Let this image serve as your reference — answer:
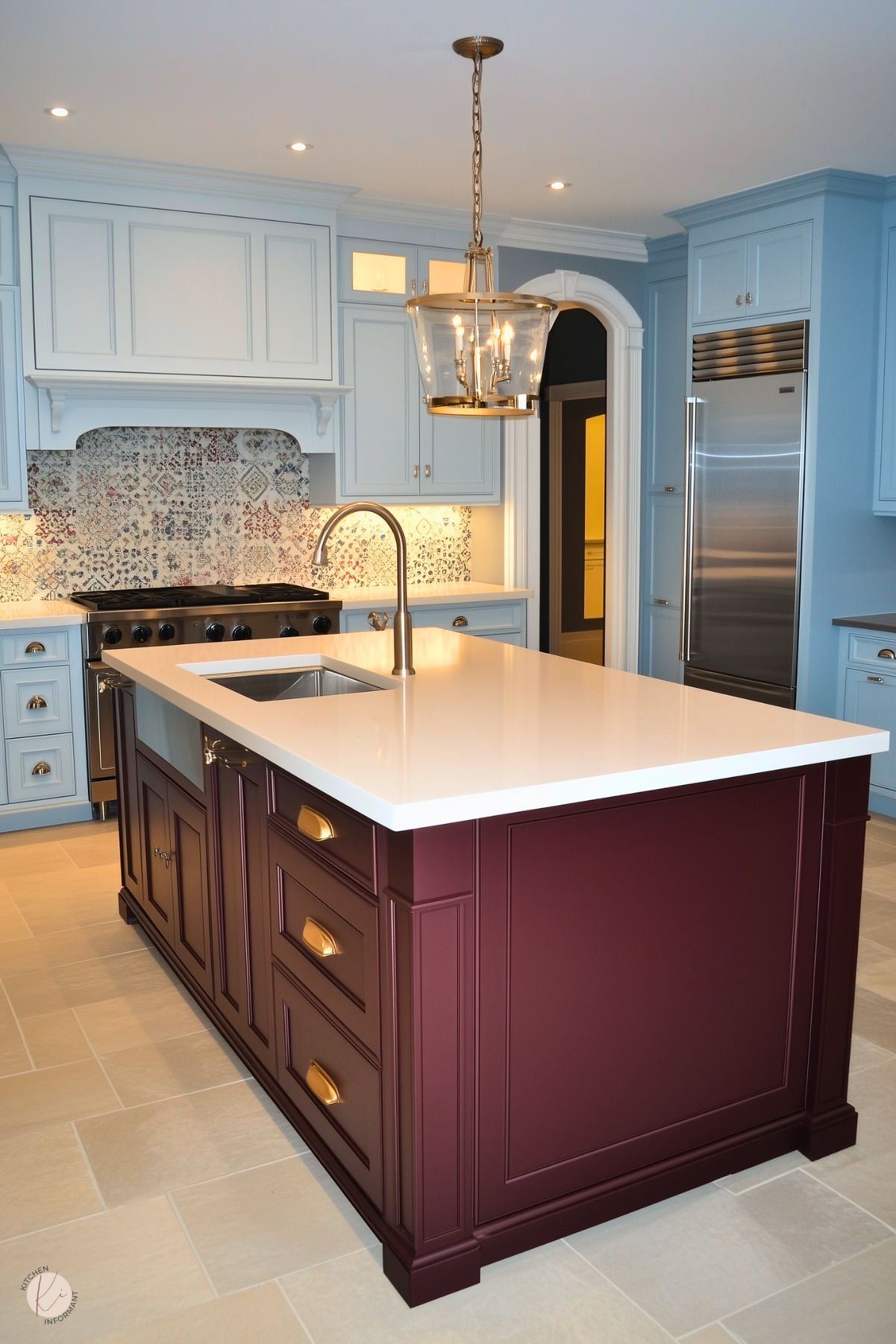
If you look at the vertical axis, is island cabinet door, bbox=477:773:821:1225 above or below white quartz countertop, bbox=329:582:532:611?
below

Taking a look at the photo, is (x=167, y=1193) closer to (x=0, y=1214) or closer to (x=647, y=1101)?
(x=0, y=1214)

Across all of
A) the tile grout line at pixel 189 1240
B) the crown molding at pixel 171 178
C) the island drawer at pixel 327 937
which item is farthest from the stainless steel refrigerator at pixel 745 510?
the tile grout line at pixel 189 1240

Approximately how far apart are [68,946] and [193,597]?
1.82 m

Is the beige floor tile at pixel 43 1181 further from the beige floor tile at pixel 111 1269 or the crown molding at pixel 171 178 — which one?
the crown molding at pixel 171 178

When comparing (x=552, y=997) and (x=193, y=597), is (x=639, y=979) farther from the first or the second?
(x=193, y=597)

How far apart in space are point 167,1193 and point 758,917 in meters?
1.31

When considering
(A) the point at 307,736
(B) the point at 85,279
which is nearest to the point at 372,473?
(B) the point at 85,279

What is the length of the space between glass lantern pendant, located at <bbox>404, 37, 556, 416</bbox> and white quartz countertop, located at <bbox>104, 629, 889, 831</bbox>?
671 mm

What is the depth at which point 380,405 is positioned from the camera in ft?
18.0

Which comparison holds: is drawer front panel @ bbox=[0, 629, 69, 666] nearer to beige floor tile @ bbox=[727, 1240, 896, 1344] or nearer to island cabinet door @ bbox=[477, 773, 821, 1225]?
island cabinet door @ bbox=[477, 773, 821, 1225]

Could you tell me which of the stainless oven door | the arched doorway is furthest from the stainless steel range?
the arched doorway

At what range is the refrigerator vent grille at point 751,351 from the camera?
4.89 meters

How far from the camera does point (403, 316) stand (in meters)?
5.48

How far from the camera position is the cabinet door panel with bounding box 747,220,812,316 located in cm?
485
